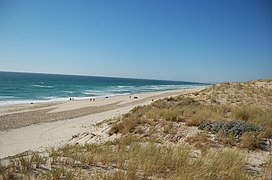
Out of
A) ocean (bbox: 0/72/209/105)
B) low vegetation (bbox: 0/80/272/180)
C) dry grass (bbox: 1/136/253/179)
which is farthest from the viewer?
ocean (bbox: 0/72/209/105)

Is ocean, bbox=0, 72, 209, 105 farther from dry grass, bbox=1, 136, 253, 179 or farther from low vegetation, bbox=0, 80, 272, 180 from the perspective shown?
dry grass, bbox=1, 136, 253, 179

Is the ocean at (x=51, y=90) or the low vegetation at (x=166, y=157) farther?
the ocean at (x=51, y=90)

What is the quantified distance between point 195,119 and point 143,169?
693 centimetres

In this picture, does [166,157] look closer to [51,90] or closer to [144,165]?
[144,165]

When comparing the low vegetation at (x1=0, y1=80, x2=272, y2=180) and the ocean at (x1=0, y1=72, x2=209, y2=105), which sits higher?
the low vegetation at (x1=0, y1=80, x2=272, y2=180)

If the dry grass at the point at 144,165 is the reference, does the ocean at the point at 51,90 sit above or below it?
below

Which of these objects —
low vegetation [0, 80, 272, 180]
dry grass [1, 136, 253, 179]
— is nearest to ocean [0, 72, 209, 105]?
low vegetation [0, 80, 272, 180]

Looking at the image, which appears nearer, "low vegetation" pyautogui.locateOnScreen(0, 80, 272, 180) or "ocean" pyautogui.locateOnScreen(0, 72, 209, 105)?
"low vegetation" pyautogui.locateOnScreen(0, 80, 272, 180)

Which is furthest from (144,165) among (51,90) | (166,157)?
(51,90)

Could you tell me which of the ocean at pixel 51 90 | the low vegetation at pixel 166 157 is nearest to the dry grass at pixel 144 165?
the low vegetation at pixel 166 157

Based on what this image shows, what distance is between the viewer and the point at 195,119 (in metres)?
11.5

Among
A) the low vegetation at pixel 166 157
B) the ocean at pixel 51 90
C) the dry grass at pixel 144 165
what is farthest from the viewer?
the ocean at pixel 51 90

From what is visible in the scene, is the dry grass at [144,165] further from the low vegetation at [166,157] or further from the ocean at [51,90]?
the ocean at [51,90]

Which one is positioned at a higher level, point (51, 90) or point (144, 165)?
point (144, 165)
